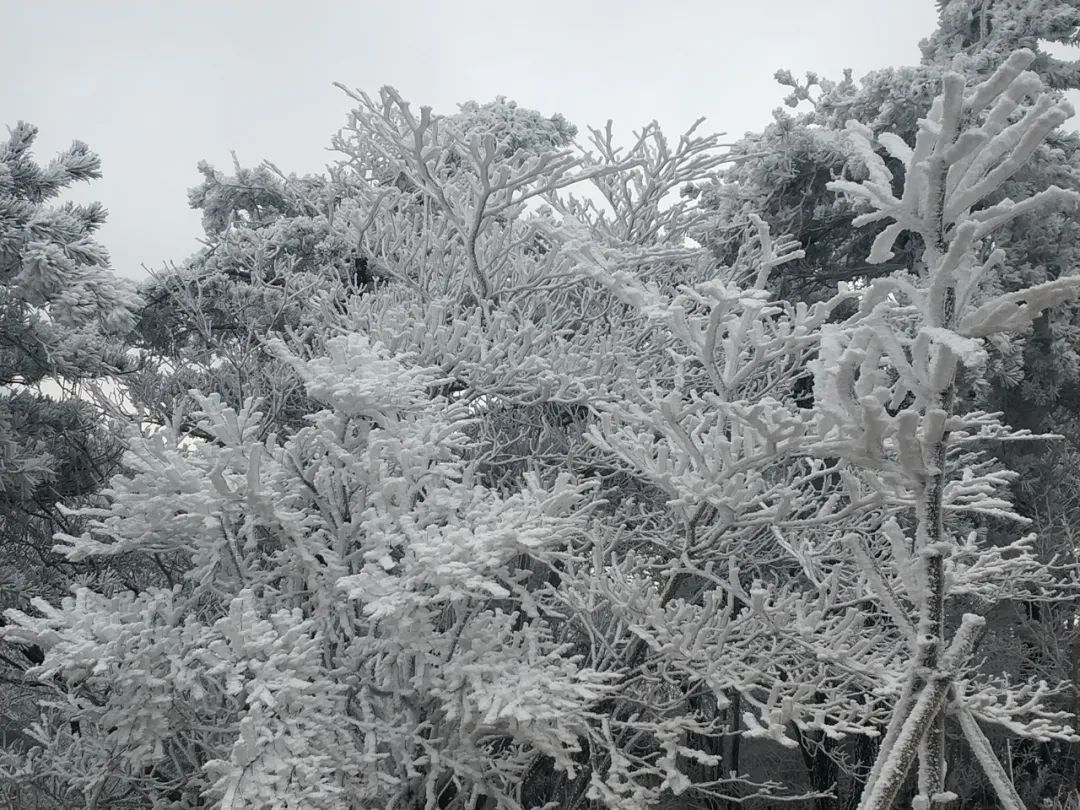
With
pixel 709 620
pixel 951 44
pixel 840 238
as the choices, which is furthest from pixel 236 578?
pixel 951 44

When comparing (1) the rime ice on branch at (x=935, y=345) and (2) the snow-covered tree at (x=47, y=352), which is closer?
(1) the rime ice on branch at (x=935, y=345)

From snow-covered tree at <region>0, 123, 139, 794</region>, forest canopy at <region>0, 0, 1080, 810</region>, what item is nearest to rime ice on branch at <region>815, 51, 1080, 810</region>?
forest canopy at <region>0, 0, 1080, 810</region>

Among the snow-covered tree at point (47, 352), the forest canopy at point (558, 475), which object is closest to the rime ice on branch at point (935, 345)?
the forest canopy at point (558, 475)

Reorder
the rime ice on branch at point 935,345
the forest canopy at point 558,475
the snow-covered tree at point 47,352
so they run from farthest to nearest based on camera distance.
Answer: the snow-covered tree at point 47,352 < the forest canopy at point 558,475 < the rime ice on branch at point 935,345

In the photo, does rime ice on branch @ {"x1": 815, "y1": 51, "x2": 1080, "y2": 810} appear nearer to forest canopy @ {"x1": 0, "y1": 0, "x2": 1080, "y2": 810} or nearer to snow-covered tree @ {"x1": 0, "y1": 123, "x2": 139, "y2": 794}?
forest canopy @ {"x1": 0, "y1": 0, "x2": 1080, "y2": 810}

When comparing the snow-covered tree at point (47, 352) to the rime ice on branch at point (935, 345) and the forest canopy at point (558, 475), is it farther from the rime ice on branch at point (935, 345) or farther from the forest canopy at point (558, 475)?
the rime ice on branch at point (935, 345)

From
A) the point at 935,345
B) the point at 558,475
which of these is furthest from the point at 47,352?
the point at 935,345

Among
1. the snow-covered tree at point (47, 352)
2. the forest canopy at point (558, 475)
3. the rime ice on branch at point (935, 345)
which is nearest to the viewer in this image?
the rime ice on branch at point (935, 345)

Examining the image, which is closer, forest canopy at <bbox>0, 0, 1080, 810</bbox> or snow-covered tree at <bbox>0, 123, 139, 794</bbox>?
forest canopy at <bbox>0, 0, 1080, 810</bbox>

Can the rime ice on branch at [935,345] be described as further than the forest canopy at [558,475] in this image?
No

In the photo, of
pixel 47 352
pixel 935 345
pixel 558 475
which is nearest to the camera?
pixel 935 345

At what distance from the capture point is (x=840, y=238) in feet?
28.2

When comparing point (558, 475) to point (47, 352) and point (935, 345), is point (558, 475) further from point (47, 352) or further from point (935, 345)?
point (47, 352)

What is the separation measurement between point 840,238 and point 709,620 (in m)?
6.19
